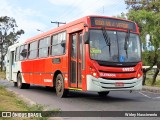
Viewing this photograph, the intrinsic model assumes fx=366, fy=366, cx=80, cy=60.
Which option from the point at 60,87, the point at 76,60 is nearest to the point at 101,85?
the point at 76,60

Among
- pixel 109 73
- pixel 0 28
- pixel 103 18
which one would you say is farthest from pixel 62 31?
pixel 0 28

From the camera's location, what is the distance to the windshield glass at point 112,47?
1345cm

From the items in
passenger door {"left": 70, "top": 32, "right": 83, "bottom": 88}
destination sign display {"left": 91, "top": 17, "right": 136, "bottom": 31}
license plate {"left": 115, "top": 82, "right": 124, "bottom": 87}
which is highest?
destination sign display {"left": 91, "top": 17, "right": 136, "bottom": 31}

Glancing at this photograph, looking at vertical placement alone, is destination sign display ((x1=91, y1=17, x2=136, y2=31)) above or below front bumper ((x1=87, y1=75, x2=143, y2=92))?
above

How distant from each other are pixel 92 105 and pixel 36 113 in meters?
3.47

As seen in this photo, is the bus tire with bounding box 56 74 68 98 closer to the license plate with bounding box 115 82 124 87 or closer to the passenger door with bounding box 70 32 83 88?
the passenger door with bounding box 70 32 83 88

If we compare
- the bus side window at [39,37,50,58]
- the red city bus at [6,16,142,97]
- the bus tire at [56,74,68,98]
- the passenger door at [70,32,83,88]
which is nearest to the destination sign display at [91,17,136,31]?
the red city bus at [6,16,142,97]

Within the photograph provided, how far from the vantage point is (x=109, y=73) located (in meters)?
13.3

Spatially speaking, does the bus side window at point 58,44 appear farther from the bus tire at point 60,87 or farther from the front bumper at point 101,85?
the front bumper at point 101,85

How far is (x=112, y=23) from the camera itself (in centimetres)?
1420

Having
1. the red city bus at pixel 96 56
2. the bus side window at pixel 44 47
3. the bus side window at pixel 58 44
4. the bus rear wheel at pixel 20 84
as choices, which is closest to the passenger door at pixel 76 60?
the red city bus at pixel 96 56

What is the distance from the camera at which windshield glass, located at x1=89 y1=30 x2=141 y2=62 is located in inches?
530

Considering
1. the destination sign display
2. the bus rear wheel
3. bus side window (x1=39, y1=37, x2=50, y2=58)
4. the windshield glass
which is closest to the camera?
the windshield glass

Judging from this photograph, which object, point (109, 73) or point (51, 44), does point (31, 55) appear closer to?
point (51, 44)
